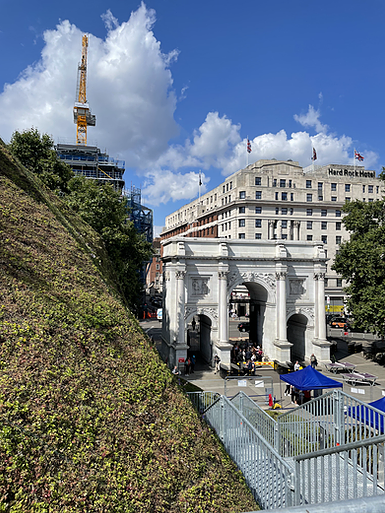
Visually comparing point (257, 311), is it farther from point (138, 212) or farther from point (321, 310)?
point (138, 212)

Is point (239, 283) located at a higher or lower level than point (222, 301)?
higher

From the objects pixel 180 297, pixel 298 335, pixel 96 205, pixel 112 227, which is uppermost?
pixel 96 205

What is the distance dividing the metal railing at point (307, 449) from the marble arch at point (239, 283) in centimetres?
1586

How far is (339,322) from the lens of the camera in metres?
53.0

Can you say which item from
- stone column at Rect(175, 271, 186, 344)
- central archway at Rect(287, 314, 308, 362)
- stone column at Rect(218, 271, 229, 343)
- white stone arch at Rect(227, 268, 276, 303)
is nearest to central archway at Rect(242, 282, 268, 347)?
white stone arch at Rect(227, 268, 276, 303)

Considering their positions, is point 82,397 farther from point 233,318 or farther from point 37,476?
point 233,318

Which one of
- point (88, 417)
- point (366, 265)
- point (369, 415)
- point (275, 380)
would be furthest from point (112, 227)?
point (369, 415)

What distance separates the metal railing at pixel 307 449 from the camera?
5570 millimetres

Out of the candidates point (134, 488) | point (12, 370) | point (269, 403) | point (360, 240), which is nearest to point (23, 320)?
point (12, 370)

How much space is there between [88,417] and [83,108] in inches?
3590

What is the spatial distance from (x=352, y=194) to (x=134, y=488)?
212ft

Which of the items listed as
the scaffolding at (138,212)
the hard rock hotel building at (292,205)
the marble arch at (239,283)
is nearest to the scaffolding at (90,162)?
the scaffolding at (138,212)

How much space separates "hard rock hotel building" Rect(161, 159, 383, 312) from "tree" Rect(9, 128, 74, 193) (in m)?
28.3

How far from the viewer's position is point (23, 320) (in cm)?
716
